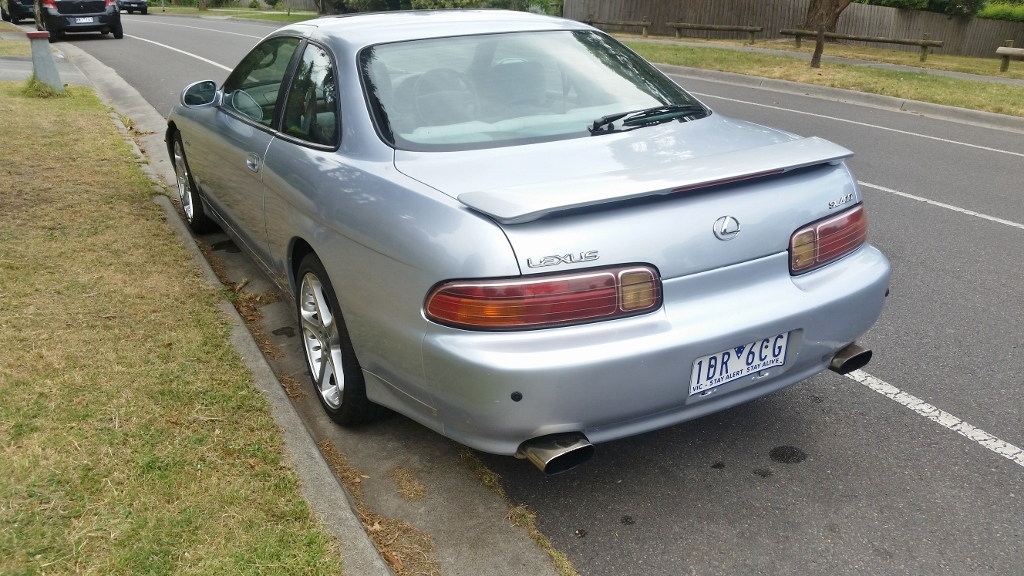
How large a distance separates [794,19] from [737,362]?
29.0 meters

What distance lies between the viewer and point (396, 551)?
110 inches

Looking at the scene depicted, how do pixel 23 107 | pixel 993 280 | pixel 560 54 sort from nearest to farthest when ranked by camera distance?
pixel 560 54 → pixel 993 280 → pixel 23 107

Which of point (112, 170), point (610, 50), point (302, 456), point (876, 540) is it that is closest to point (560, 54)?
point (610, 50)

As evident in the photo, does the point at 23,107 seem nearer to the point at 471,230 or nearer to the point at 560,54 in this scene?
the point at 560,54

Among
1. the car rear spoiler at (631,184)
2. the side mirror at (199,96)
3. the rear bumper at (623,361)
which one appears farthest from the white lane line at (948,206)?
Result: the side mirror at (199,96)

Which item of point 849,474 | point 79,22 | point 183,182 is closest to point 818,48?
point 183,182

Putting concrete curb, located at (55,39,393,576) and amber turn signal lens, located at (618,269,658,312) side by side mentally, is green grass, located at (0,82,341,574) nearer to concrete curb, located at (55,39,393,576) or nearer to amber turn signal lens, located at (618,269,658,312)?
concrete curb, located at (55,39,393,576)

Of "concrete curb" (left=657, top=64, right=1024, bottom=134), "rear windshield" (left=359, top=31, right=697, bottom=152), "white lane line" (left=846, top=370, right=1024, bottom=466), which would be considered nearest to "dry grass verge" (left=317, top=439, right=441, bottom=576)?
"rear windshield" (left=359, top=31, right=697, bottom=152)

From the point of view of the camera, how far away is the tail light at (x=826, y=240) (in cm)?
297

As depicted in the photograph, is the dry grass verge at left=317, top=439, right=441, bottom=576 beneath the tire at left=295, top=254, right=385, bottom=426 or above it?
beneath

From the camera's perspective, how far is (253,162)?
415 centimetres

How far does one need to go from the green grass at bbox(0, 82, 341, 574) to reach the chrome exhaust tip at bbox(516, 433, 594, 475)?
2.24 feet

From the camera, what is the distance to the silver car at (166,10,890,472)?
256cm

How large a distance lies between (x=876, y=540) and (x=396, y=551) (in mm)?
1589
